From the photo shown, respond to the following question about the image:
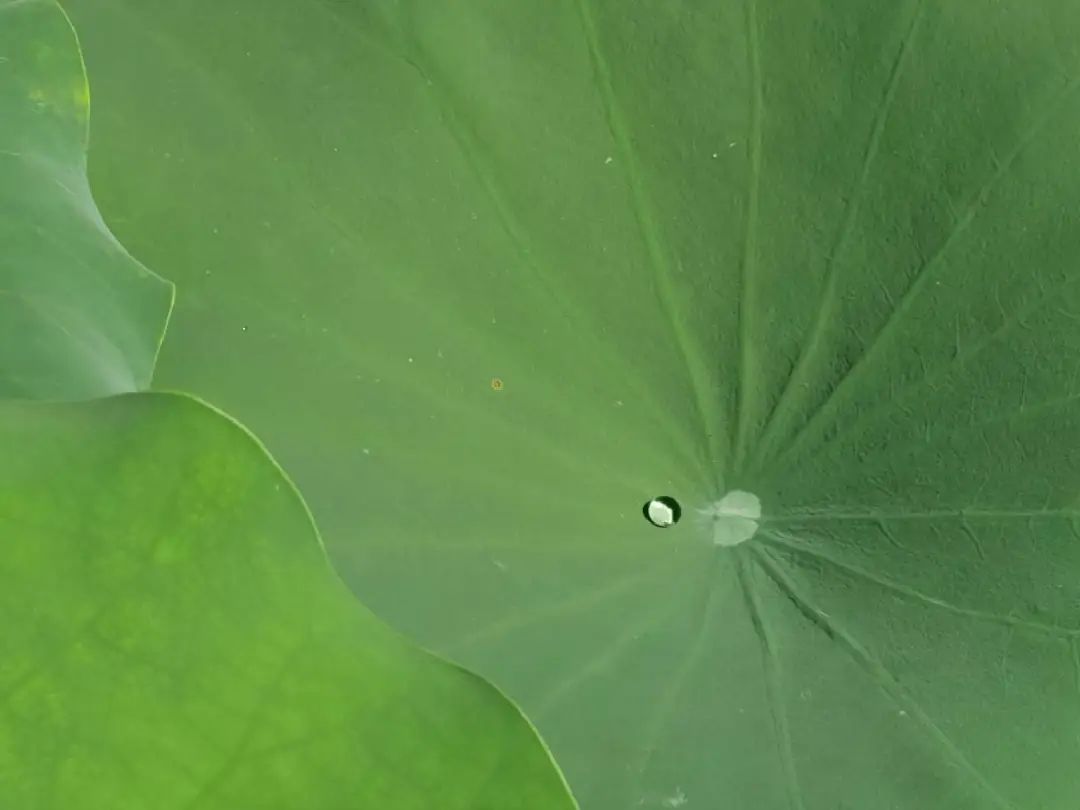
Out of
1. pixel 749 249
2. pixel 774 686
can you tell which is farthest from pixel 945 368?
pixel 774 686

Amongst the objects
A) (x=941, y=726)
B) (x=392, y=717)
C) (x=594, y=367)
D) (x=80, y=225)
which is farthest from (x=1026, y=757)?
(x=80, y=225)

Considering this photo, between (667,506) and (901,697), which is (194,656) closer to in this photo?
(667,506)

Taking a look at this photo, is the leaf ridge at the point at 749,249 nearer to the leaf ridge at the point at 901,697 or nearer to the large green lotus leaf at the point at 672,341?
the large green lotus leaf at the point at 672,341

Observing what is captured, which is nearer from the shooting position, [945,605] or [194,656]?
[194,656]

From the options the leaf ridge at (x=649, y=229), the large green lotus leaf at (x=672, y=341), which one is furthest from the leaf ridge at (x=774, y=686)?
the leaf ridge at (x=649, y=229)

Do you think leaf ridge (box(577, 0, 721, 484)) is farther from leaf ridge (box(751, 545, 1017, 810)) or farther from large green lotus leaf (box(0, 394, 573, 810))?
large green lotus leaf (box(0, 394, 573, 810))
